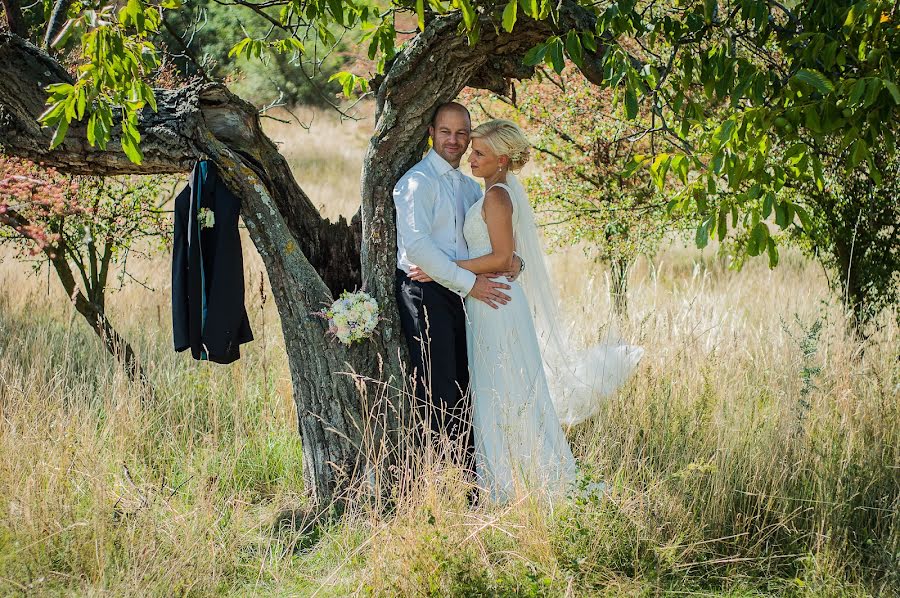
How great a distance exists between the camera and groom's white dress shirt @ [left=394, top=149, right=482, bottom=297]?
4.78 m

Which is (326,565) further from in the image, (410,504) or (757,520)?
(757,520)

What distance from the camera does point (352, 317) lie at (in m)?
4.67

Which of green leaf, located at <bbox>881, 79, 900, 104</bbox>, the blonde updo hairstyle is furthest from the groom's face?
green leaf, located at <bbox>881, 79, 900, 104</bbox>

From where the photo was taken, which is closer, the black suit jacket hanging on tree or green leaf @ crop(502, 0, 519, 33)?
green leaf @ crop(502, 0, 519, 33)

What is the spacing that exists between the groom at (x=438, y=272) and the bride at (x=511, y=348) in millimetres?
84

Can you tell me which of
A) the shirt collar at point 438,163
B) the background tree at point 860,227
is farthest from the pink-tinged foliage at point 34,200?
the background tree at point 860,227

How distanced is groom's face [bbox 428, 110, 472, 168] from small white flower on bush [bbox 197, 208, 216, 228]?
4.24 ft

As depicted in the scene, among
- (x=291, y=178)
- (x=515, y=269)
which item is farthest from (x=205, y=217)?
(x=515, y=269)

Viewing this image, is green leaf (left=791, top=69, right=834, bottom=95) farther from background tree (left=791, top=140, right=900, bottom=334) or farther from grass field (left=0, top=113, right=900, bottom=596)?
background tree (left=791, top=140, right=900, bottom=334)

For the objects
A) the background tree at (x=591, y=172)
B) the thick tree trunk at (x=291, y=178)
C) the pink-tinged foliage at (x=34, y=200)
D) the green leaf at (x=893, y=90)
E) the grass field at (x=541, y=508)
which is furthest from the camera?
the background tree at (x=591, y=172)

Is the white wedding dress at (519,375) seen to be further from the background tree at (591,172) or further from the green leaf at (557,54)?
the background tree at (591,172)

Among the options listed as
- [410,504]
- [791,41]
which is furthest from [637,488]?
[791,41]

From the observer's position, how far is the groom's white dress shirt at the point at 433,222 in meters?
4.78

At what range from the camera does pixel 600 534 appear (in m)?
4.19
